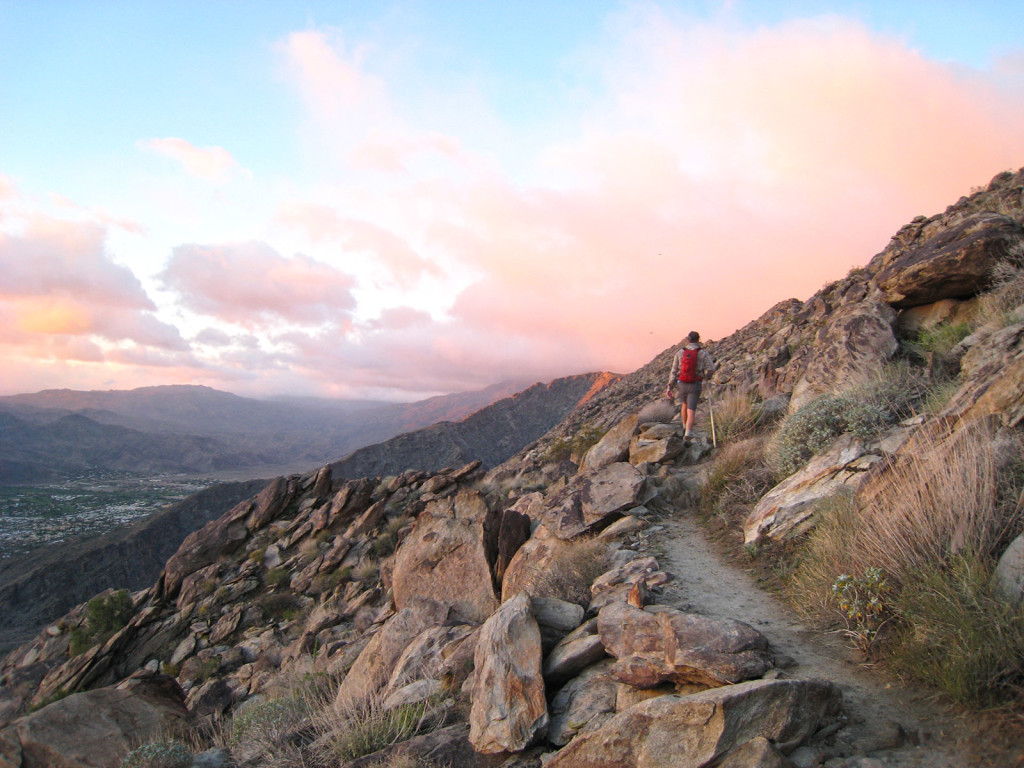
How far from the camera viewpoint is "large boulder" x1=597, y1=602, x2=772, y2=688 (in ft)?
13.6

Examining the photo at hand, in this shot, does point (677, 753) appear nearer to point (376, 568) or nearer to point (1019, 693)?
point (1019, 693)

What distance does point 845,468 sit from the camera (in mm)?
7328

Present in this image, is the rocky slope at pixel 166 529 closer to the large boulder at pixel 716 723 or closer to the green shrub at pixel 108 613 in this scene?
the green shrub at pixel 108 613

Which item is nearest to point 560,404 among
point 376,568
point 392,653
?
point 376,568

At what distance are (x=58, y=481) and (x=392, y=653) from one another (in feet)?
770

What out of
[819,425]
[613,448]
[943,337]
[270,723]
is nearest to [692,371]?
[613,448]

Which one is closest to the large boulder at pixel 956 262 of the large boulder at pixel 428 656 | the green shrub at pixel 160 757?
the large boulder at pixel 428 656

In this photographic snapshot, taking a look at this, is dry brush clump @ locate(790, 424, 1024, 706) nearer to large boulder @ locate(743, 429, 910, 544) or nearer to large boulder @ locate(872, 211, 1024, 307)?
large boulder @ locate(743, 429, 910, 544)

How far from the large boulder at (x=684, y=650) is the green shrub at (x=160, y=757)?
504cm

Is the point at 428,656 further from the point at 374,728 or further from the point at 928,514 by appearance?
the point at 928,514

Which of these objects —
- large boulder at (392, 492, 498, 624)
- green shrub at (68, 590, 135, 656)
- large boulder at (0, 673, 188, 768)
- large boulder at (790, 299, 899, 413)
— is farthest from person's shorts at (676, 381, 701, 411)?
green shrub at (68, 590, 135, 656)

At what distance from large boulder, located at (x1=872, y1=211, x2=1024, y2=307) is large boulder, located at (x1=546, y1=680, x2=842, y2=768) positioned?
36.0 ft

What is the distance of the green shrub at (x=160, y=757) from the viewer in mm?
5984

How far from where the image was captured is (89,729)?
8.34 meters
